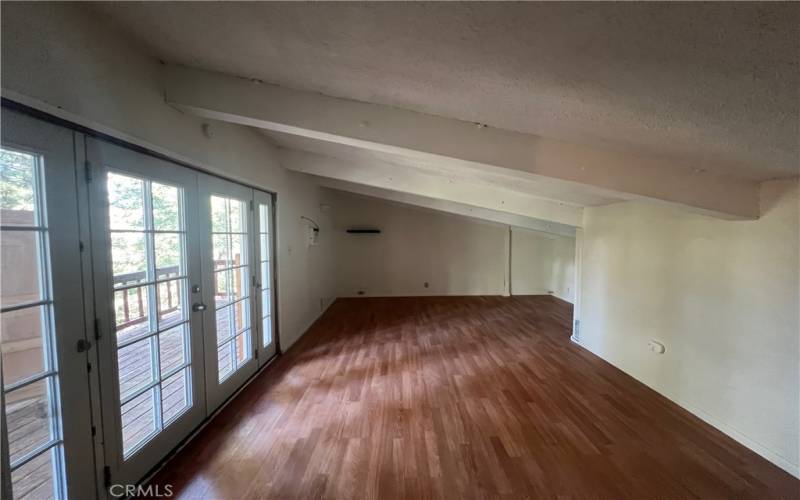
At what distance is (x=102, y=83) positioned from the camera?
1.47m

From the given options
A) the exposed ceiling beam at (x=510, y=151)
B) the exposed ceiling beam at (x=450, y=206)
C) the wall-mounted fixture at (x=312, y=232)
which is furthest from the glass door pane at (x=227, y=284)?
the exposed ceiling beam at (x=450, y=206)

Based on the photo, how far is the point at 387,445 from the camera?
2.17m

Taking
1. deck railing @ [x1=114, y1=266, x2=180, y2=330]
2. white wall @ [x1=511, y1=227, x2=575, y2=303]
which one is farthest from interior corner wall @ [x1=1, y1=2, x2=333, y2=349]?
white wall @ [x1=511, y1=227, x2=575, y2=303]

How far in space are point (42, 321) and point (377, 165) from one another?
10.4 feet

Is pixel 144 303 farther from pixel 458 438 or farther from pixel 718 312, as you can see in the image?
pixel 718 312

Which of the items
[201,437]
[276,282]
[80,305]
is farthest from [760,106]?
[276,282]

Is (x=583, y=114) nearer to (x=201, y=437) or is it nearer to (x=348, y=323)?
(x=201, y=437)

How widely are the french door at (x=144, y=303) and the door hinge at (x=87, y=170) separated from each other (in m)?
0.02

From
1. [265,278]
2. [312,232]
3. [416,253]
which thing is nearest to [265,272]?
[265,278]

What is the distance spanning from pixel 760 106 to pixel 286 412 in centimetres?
331

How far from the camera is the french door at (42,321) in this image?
1170 millimetres

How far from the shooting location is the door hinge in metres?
1.47

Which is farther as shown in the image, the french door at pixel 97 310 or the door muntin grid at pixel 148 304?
the door muntin grid at pixel 148 304

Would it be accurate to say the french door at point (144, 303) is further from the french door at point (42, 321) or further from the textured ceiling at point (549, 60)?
the textured ceiling at point (549, 60)
